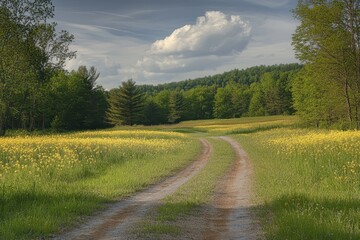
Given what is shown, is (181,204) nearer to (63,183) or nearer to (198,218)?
(198,218)

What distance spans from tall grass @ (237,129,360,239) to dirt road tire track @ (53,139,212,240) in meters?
2.97

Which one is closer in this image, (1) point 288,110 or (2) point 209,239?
(2) point 209,239

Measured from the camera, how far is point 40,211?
8945 mm

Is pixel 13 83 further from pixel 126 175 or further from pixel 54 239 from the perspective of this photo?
pixel 54 239

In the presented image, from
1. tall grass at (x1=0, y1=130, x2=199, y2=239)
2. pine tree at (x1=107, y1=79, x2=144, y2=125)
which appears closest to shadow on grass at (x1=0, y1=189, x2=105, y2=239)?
tall grass at (x1=0, y1=130, x2=199, y2=239)

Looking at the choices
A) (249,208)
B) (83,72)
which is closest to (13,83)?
(249,208)

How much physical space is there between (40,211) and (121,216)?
6.27 feet

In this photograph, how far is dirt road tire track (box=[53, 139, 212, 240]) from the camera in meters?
7.50

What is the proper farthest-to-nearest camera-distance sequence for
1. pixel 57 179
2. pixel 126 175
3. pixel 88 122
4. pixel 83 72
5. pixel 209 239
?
1. pixel 83 72
2. pixel 88 122
3. pixel 126 175
4. pixel 57 179
5. pixel 209 239

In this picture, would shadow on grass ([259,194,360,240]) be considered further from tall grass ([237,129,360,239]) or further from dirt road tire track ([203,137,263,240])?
dirt road tire track ([203,137,263,240])

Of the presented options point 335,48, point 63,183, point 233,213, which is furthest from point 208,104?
point 233,213

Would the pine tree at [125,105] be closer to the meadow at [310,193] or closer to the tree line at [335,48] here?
the tree line at [335,48]

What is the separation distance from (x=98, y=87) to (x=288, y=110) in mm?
67697

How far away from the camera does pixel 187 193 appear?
1222cm
